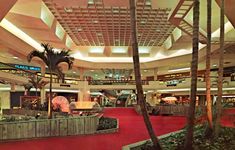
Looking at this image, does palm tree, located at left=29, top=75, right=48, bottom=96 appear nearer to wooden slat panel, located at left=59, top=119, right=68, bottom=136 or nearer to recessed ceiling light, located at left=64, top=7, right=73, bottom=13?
recessed ceiling light, located at left=64, top=7, right=73, bottom=13

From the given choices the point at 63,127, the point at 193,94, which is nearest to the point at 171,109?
the point at 63,127

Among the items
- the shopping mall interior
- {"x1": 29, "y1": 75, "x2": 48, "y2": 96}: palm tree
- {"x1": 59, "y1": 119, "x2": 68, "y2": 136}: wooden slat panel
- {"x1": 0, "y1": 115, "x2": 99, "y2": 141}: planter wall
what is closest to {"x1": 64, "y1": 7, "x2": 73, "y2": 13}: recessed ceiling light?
the shopping mall interior

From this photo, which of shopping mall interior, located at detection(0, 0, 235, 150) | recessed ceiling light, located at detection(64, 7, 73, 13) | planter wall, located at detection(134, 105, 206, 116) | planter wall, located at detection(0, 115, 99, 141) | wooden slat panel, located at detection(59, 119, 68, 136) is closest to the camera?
planter wall, located at detection(0, 115, 99, 141)

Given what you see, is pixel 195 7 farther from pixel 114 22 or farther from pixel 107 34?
pixel 107 34

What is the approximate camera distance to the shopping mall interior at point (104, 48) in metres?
10.6

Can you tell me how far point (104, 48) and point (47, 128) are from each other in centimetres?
2286

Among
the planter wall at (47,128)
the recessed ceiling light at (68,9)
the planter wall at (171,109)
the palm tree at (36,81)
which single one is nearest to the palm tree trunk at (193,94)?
the planter wall at (47,128)

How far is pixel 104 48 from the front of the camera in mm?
32094

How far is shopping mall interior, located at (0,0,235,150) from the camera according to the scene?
417 inches

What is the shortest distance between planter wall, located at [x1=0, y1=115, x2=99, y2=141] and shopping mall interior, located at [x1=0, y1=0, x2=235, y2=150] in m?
0.06

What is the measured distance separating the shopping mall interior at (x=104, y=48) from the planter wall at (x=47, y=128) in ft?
0.21

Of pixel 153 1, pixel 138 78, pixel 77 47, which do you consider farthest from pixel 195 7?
pixel 77 47

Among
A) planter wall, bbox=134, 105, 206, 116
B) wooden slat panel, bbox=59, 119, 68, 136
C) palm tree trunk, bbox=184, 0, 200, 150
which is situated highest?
palm tree trunk, bbox=184, 0, 200, 150

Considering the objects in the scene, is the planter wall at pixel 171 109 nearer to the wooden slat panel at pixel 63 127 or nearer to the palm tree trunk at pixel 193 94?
the wooden slat panel at pixel 63 127
